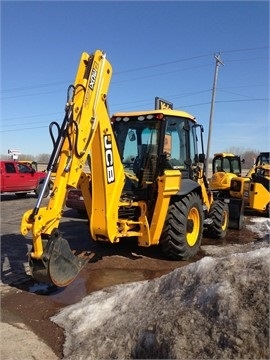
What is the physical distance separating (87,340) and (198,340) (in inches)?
47.1

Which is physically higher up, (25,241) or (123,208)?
(123,208)

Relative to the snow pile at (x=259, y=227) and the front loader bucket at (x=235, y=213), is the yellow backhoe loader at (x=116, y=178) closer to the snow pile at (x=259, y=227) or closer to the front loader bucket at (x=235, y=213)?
the front loader bucket at (x=235, y=213)

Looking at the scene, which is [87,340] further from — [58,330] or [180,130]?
[180,130]

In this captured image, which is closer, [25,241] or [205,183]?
[25,241]

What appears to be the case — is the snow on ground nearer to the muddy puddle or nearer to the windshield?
the muddy puddle

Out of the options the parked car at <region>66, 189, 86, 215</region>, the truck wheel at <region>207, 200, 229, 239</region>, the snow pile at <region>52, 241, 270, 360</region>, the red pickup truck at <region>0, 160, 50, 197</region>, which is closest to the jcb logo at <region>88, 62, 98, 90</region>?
the snow pile at <region>52, 241, 270, 360</region>

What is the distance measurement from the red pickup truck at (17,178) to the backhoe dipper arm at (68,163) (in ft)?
41.2

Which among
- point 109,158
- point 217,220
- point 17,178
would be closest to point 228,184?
point 217,220

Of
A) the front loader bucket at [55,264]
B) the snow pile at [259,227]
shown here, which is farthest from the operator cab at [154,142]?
the snow pile at [259,227]

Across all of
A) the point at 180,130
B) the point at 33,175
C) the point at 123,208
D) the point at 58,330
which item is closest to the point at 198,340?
the point at 58,330

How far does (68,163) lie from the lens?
529 centimetres

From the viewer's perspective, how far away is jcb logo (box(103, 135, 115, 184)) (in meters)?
6.05

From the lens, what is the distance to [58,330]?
14.2 feet

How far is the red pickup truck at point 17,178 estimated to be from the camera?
17.8m
